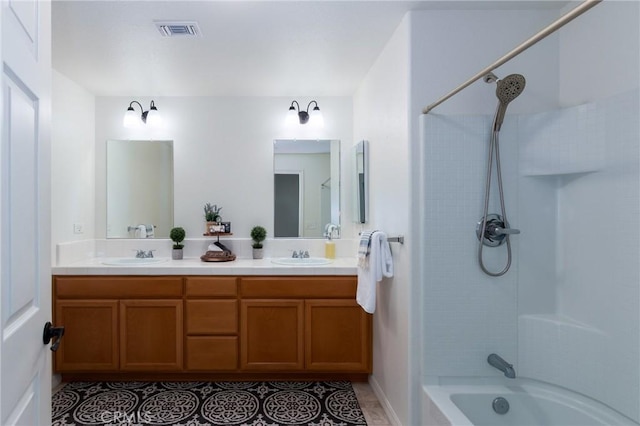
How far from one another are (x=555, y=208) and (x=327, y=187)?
1793mm

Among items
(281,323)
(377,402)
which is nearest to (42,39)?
(281,323)

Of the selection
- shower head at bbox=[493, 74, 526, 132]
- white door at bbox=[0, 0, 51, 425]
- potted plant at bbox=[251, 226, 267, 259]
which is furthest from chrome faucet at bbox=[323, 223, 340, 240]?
white door at bbox=[0, 0, 51, 425]

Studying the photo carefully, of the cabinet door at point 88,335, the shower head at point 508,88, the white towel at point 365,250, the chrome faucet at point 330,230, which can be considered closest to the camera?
the shower head at point 508,88

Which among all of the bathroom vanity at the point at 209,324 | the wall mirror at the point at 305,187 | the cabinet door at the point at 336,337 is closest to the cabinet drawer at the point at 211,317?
the bathroom vanity at the point at 209,324

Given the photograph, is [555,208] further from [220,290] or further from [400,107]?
[220,290]

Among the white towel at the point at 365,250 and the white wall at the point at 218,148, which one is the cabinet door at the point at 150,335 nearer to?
the white wall at the point at 218,148

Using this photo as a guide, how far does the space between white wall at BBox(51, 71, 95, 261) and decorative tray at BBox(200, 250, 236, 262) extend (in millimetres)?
1081

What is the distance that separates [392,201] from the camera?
212 centimetres

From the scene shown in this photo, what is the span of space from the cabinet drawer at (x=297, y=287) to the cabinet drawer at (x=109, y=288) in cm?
58

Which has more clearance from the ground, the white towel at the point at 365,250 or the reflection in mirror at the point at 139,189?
the reflection in mirror at the point at 139,189

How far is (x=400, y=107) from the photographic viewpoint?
196cm

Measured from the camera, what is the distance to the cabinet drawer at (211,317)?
2502mm

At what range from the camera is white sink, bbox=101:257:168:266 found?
2779 millimetres

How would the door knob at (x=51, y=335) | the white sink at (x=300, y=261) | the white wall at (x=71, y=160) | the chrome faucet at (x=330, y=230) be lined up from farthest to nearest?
the chrome faucet at (x=330, y=230), the white sink at (x=300, y=261), the white wall at (x=71, y=160), the door knob at (x=51, y=335)
